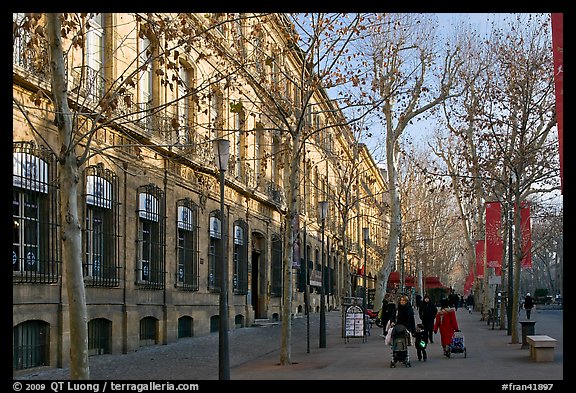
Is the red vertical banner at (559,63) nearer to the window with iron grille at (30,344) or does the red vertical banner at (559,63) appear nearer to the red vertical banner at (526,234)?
the window with iron grille at (30,344)

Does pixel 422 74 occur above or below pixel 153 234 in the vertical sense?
above

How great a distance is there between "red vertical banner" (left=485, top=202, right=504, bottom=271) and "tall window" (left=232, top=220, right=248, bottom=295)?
10.5 metres

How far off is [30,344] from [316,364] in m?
6.68

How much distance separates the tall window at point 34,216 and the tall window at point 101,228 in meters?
1.81

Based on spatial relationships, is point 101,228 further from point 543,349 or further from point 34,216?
point 543,349

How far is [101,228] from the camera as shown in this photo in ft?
67.9

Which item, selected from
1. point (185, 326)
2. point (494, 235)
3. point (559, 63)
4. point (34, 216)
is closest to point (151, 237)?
point (185, 326)

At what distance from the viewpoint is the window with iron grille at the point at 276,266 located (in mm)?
40312

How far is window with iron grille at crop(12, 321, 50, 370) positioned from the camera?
15914mm

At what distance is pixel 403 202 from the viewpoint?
5684cm

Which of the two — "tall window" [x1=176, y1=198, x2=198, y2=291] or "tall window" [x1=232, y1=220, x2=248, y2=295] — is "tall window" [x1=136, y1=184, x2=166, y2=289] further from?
"tall window" [x1=232, y1=220, x2=248, y2=295]
